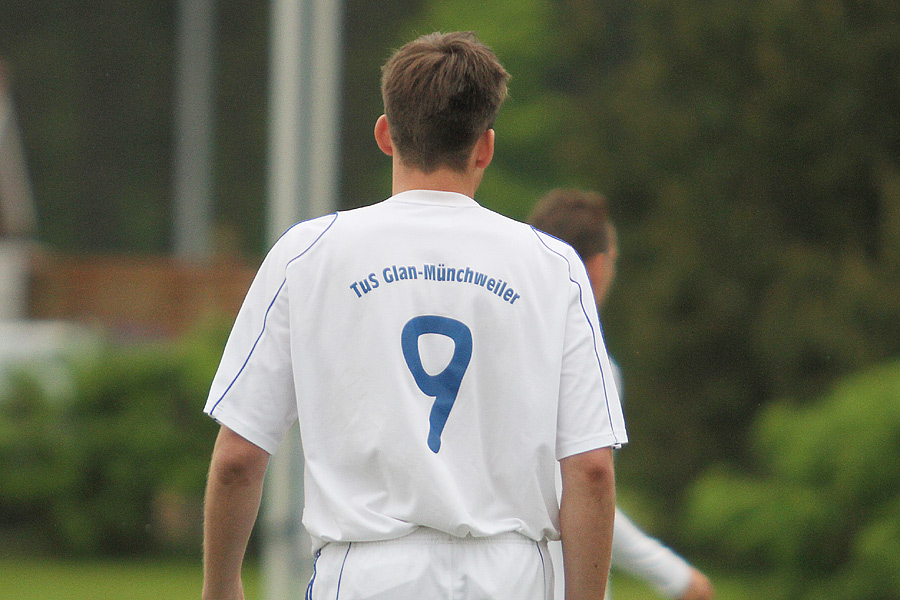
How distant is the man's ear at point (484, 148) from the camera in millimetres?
2172

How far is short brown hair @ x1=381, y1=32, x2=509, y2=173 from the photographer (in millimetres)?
2104

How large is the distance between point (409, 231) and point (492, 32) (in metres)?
24.8

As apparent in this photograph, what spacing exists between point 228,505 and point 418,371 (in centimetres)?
40

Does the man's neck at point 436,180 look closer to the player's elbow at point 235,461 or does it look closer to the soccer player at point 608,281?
the player's elbow at point 235,461

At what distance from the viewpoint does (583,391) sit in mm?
2121

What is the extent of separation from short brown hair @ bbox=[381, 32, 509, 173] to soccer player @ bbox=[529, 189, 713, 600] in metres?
1.26

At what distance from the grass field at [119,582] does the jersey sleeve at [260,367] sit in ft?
22.8

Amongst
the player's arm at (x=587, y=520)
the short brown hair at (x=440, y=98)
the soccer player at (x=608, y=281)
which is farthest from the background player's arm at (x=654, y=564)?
the short brown hair at (x=440, y=98)

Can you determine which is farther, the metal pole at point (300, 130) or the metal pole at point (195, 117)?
the metal pole at point (195, 117)

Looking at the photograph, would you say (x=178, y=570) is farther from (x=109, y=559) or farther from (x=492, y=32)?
(x=492, y=32)

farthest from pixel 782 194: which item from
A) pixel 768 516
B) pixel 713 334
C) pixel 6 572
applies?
pixel 6 572

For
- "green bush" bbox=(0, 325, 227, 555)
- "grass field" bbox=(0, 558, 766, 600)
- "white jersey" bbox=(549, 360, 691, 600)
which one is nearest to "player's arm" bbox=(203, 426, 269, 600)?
"white jersey" bbox=(549, 360, 691, 600)

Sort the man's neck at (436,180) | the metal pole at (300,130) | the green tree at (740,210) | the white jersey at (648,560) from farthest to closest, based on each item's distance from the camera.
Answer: the green tree at (740,210)
the metal pole at (300,130)
the white jersey at (648,560)
the man's neck at (436,180)

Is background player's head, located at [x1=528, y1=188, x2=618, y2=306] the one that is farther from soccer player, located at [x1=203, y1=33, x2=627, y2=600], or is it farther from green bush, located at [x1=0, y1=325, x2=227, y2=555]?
green bush, located at [x1=0, y1=325, x2=227, y2=555]
